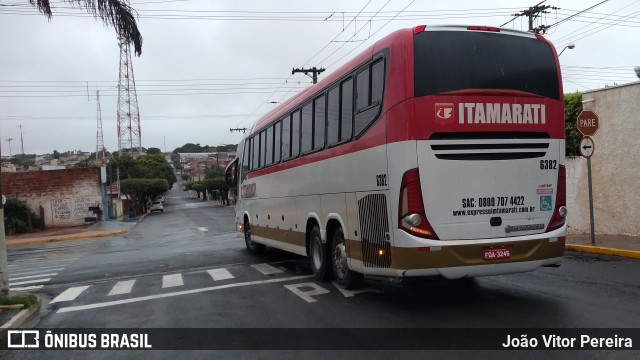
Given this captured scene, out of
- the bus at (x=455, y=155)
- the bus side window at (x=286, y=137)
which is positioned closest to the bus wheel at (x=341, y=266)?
the bus at (x=455, y=155)

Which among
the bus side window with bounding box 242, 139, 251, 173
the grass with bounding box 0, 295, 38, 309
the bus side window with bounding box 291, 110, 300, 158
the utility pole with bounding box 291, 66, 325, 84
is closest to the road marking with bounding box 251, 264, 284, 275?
the bus side window with bounding box 291, 110, 300, 158

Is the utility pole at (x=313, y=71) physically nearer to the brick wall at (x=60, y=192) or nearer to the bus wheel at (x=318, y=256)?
the brick wall at (x=60, y=192)

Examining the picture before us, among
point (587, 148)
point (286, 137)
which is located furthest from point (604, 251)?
point (286, 137)

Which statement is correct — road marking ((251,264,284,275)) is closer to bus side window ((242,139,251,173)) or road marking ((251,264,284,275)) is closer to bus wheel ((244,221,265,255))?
bus wheel ((244,221,265,255))

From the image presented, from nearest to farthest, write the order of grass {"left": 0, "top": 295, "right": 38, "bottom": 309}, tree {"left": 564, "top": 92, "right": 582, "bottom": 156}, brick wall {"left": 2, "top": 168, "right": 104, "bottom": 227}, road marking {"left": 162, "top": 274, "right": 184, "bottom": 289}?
grass {"left": 0, "top": 295, "right": 38, "bottom": 309} → road marking {"left": 162, "top": 274, "right": 184, "bottom": 289} → tree {"left": 564, "top": 92, "right": 582, "bottom": 156} → brick wall {"left": 2, "top": 168, "right": 104, "bottom": 227}

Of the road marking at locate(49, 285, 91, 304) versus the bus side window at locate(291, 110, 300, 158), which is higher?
the bus side window at locate(291, 110, 300, 158)

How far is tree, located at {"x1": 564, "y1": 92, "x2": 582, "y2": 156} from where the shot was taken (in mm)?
14219

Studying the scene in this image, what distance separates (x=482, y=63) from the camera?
22.4 ft

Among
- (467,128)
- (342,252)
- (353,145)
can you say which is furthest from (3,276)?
(467,128)

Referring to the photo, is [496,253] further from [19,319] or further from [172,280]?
[172,280]

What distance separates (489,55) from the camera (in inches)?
272

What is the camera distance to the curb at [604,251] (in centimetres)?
1047

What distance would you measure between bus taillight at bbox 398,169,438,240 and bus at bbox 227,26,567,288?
0.01 meters

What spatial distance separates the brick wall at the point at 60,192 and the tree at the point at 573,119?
3662 cm
